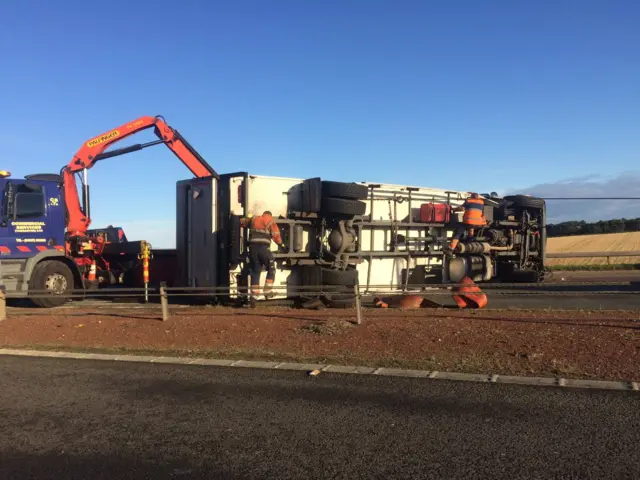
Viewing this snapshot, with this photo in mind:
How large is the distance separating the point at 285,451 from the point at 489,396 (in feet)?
7.95

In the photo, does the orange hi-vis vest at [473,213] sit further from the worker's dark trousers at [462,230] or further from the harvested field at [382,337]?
the harvested field at [382,337]

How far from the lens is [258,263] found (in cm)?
1212

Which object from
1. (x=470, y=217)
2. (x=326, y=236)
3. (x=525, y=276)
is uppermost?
(x=470, y=217)

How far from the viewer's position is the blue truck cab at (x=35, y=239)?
501 inches

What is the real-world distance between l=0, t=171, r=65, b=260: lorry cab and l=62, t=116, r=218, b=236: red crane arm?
1.01 metres

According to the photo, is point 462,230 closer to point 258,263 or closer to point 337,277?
point 337,277

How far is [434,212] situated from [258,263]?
17.7 feet

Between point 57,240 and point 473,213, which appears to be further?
point 473,213

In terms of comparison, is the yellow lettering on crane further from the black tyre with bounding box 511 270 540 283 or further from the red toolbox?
the black tyre with bounding box 511 270 540 283

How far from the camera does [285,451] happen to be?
458 cm

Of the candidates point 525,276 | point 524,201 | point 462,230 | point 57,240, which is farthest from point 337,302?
point 524,201

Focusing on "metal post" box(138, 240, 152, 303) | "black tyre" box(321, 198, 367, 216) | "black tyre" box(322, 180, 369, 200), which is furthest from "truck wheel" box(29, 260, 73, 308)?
"black tyre" box(322, 180, 369, 200)

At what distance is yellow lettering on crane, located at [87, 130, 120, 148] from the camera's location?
16094mm

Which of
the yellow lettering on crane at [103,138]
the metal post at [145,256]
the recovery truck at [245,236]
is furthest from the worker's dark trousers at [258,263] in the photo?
the yellow lettering on crane at [103,138]
